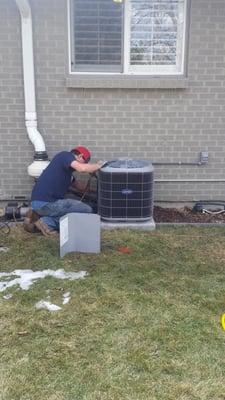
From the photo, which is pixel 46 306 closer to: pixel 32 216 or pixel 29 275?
pixel 29 275

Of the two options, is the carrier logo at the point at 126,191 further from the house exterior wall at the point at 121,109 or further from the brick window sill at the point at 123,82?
the brick window sill at the point at 123,82

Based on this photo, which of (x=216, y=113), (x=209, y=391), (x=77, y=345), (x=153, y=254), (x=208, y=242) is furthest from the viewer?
(x=216, y=113)

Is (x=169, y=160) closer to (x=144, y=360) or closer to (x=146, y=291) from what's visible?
(x=146, y=291)

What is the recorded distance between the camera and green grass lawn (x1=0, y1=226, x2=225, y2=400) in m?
2.28

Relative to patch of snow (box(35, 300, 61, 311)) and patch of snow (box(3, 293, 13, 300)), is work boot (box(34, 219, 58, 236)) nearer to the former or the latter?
patch of snow (box(3, 293, 13, 300))

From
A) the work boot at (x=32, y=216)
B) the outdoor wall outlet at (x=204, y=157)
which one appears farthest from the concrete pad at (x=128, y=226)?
the outdoor wall outlet at (x=204, y=157)

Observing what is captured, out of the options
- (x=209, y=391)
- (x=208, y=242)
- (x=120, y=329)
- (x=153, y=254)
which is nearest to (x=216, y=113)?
(x=208, y=242)

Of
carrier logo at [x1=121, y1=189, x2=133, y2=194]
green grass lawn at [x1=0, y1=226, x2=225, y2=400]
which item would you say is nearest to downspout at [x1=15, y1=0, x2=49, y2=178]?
carrier logo at [x1=121, y1=189, x2=133, y2=194]

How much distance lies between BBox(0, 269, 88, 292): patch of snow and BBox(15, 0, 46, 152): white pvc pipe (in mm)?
1813

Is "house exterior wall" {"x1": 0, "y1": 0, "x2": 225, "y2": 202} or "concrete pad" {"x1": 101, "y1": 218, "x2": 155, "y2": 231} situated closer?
"concrete pad" {"x1": 101, "y1": 218, "x2": 155, "y2": 231}

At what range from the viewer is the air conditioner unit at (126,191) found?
4.53 meters

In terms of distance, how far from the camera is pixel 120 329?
9.08 feet

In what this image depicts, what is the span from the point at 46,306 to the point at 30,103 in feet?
8.90

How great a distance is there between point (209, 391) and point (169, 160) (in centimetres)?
340
